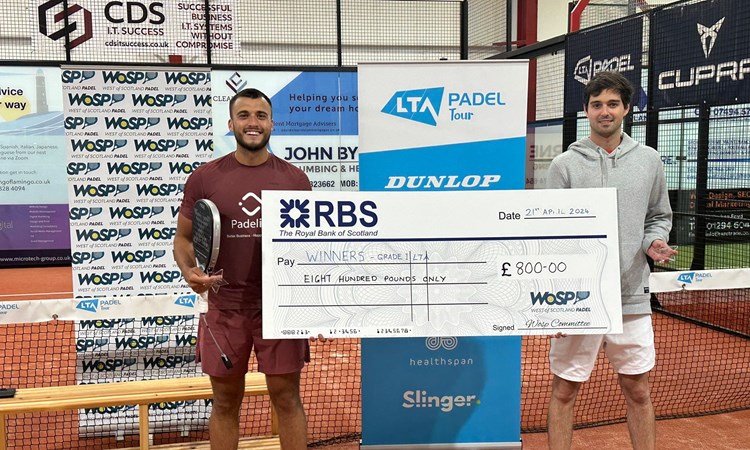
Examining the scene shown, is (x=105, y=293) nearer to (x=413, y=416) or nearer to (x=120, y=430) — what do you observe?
(x=120, y=430)

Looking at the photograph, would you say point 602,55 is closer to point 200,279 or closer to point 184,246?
point 184,246

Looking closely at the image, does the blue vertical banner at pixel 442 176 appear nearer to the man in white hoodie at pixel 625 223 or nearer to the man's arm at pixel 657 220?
the man in white hoodie at pixel 625 223

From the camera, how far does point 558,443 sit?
2.66 metres

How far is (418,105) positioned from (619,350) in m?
1.43

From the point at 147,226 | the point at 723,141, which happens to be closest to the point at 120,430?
the point at 147,226

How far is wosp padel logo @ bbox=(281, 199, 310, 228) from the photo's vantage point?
93.7 inches

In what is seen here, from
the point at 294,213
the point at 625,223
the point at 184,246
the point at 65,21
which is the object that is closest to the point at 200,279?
the point at 184,246

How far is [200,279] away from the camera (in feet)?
7.52

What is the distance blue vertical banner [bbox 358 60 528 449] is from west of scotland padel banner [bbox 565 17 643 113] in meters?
3.16

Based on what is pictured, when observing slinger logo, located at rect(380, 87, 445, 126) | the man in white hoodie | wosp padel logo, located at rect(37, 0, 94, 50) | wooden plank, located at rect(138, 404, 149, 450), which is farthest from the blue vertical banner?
wosp padel logo, located at rect(37, 0, 94, 50)

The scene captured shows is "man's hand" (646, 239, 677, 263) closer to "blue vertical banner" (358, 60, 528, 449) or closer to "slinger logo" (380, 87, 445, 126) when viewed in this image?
"blue vertical banner" (358, 60, 528, 449)

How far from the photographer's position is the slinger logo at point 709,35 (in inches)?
184

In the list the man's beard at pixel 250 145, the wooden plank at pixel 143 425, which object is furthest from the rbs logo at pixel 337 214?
the wooden plank at pixel 143 425

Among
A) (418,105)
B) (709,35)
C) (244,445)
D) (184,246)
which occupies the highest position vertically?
(709,35)
